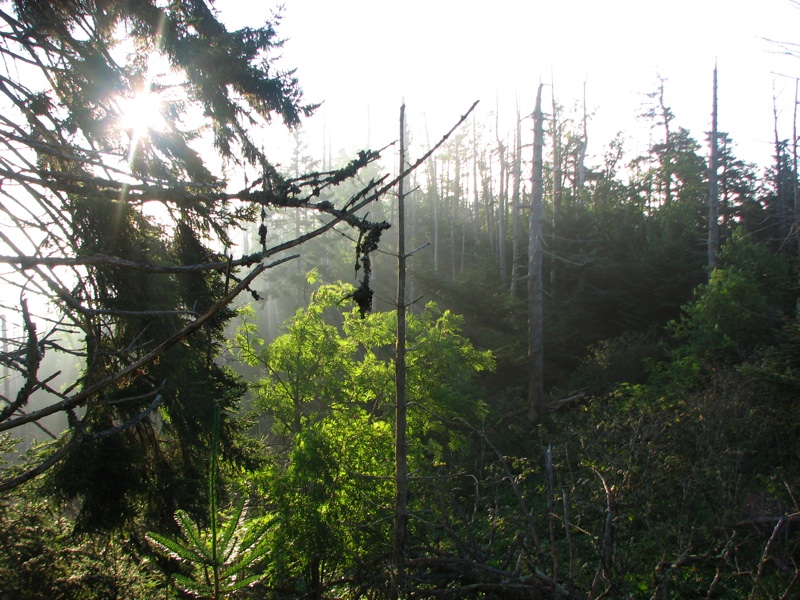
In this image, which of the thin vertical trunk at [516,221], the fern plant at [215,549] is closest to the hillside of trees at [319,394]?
the fern plant at [215,549]

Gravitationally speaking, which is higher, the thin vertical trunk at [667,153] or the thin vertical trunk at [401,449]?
the thin vertical trunk at [667,153]

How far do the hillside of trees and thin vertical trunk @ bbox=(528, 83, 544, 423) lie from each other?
0.30ft

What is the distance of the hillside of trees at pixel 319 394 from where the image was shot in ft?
6.90

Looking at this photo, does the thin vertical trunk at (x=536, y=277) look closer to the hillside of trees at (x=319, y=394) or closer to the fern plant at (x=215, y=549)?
the hillside of trees at (x=319, y=394)

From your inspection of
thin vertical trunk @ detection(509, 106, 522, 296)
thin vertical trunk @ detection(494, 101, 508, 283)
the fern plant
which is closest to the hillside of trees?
the fern plant

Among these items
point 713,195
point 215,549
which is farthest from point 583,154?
point 215,549

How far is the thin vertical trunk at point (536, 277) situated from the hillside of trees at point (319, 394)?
90mm

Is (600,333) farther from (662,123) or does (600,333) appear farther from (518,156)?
(662,123)

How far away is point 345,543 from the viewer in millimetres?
6242

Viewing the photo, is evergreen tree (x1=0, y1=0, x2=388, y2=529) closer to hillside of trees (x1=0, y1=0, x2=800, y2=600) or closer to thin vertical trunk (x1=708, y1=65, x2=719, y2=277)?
hillside of trees (x1=0, y1=0, x2=800, y2=600)

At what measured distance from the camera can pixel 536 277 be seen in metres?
16.2

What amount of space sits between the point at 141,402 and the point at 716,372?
10919 millimetres

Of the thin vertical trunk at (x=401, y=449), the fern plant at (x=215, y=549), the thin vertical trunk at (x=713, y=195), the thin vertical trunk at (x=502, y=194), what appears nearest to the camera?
the fern plant at (x=215, y=549)

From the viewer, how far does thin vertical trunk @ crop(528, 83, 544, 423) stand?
15852 mm
